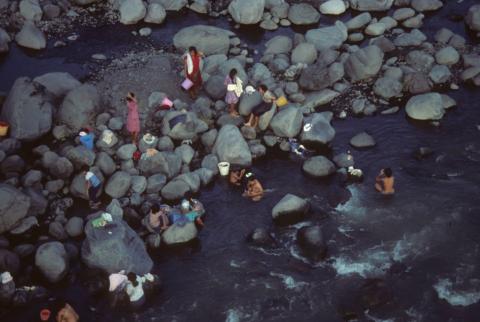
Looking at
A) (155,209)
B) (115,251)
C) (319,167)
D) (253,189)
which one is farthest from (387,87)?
(115,251)

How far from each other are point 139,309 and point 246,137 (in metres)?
6.74

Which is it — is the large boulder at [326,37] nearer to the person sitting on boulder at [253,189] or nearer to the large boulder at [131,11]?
the large boulder at [131,11]

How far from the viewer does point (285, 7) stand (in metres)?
23.4

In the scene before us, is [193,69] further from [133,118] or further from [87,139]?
[87,139]

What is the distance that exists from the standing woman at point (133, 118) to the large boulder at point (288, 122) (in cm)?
429

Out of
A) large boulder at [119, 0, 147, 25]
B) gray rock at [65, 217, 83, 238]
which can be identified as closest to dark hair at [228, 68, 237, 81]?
gray rock at [65, 217, 83, 238]

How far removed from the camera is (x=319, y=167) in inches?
633

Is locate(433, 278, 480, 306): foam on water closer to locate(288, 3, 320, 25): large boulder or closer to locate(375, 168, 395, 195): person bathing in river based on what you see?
locate(375, 168, 395, 195): person bathing in river

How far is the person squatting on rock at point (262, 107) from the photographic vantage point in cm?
1717

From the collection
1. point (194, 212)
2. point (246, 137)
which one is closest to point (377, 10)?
point (246, 137)

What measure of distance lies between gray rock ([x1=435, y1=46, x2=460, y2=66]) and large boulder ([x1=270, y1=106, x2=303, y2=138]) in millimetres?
6505

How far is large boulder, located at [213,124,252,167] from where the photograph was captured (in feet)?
53.5

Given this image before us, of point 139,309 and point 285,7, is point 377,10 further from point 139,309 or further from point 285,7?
point 139,309

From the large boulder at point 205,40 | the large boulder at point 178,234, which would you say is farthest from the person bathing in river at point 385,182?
the large boulder at point 205,40
